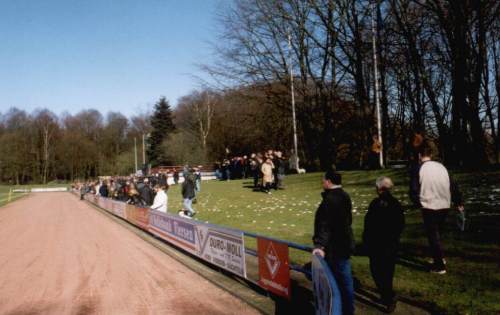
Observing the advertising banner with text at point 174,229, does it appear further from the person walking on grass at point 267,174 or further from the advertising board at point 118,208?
the advertising board at point 118,208

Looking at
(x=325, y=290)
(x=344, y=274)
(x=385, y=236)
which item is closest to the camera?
(x=325, y=290)

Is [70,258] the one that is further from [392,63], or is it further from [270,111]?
[270,111]

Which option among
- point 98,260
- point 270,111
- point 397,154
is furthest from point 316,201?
point 397,154

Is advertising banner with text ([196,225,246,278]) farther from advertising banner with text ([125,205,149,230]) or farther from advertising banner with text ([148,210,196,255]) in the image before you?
advertising banner with text ([125,205,149,230])

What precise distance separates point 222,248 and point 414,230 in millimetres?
4944

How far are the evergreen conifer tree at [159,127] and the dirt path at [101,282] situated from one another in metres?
72.1

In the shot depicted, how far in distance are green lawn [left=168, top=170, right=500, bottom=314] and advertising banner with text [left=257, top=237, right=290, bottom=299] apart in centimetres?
150

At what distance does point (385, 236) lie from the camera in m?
6.04

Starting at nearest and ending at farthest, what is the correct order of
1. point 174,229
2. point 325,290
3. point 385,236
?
point 325,290 → point 385,236 → point 174,229

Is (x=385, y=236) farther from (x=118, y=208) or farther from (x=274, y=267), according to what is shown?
(x=118, y=208)

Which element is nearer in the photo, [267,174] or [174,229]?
[174,229]

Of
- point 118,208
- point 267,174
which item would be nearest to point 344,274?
point 267,174

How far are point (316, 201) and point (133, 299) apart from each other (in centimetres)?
1142

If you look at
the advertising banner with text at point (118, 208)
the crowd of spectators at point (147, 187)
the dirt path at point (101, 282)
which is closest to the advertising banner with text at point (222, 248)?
the dirt path at point (101, 282)
